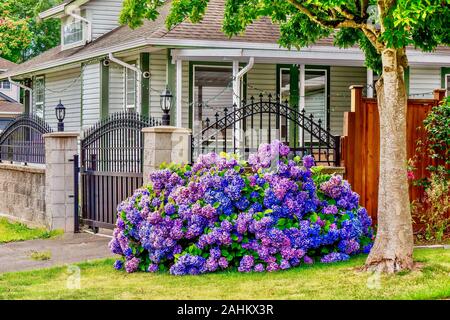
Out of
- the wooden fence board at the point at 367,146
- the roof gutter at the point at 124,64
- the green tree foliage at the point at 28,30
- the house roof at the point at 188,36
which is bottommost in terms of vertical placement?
the wooden fence board at the point at 367,146

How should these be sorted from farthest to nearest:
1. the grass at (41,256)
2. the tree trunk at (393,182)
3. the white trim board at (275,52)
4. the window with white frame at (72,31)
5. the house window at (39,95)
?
1. the house window at (39,95)
2. the window with white frame at (72,31)
3. the white trim board at (275,52)
4. the grass at (41,256)
5. the tree trunk at (393,182)

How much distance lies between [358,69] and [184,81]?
5329 mm

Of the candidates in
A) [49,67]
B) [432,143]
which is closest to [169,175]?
→ [432,143]

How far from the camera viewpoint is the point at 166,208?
9961 mm

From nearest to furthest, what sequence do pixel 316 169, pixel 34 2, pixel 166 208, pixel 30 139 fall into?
pixel 166 208 < pixel 316 169 < pixel 30 139 < pixel 34 2

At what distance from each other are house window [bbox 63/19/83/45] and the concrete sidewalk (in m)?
13.3

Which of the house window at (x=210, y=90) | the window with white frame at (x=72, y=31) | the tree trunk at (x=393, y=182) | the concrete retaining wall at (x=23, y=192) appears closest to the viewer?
the tree trunk at (x=393, y=182)

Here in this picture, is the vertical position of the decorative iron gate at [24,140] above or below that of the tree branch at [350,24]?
below

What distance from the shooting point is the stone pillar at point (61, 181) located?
14570mm

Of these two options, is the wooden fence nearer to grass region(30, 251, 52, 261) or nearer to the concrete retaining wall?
grass region(30, 251, 52, 261)

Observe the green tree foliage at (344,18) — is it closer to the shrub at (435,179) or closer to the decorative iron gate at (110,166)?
the shrub at (435,179)

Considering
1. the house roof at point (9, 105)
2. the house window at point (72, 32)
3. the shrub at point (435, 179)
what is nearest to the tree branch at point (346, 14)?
the shrub at point (435, 179)

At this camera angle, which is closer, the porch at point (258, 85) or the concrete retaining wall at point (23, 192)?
the concrete retaining wall at point (23, 192)

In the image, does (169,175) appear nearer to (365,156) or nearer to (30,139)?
(365,156)
